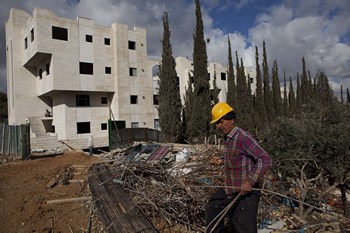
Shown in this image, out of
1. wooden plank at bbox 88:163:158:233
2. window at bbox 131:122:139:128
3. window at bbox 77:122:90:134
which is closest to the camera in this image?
wooden plank at bbox 88:163:158:233

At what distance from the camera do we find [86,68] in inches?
893

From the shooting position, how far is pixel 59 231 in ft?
15.1

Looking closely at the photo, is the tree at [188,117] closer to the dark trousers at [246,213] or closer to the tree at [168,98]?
the tree at [168,98]

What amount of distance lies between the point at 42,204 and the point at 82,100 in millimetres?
18943

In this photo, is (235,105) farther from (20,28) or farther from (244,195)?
(244,195)

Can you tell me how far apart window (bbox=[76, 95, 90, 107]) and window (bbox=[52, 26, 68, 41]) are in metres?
5.50

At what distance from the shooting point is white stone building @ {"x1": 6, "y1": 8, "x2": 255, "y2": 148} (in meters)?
21.0

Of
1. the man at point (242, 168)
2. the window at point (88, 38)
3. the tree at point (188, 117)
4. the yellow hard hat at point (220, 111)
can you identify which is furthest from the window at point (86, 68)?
the man at point (242, 168)

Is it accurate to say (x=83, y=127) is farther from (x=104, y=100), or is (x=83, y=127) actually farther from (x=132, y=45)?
(x=132, y=45)

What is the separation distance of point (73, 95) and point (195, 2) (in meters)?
14.9

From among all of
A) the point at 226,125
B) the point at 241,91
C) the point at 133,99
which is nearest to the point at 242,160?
the point at 226,125

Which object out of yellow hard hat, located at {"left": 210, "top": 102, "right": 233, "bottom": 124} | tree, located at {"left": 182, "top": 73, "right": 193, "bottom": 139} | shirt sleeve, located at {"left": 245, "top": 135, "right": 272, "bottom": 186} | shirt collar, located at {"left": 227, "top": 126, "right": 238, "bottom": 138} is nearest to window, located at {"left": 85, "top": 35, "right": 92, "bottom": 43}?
tree, located at {"left": 182, "top": 73, "right": 193, "bottom": 139}

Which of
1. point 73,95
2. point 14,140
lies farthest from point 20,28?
point 14,140

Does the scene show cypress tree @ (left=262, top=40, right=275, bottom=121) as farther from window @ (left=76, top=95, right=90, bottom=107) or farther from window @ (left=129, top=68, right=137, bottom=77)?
window @ (left=76, top=95, right=90, bottom=107)
